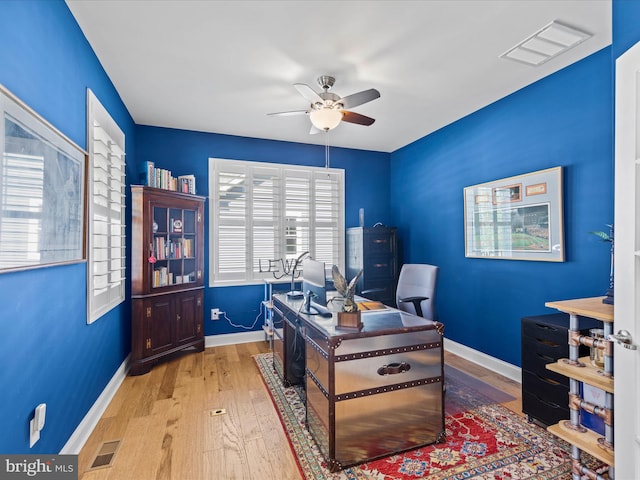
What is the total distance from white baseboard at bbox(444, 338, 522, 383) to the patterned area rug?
2.18 feet

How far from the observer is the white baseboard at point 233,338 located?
406 centimetres

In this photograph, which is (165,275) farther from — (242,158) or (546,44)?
(546,44)

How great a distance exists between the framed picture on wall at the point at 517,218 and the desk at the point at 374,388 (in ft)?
5.12

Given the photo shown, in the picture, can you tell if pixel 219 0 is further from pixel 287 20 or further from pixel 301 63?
pixel 301 63

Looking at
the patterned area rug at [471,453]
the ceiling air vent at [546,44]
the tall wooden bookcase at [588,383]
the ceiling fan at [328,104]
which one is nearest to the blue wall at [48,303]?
the patterned area rug at [471,453]

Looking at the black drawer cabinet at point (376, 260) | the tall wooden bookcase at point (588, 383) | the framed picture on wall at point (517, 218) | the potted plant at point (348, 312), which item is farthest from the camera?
the black drawer cabinet at point (376, 260)

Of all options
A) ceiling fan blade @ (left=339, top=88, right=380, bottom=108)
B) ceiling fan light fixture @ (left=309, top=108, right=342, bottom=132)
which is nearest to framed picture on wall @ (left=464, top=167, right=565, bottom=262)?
ceiling fan blade @ (left=339, top=88, right=380, bottom=108)

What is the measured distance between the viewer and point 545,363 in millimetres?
2207

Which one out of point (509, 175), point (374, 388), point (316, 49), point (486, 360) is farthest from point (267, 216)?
point (486, 360)

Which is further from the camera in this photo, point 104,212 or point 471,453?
point 104,212

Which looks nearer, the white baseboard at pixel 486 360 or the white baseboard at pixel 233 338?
the white baseboard at pixel 486 360

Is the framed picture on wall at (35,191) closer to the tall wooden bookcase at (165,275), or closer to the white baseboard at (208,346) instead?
the white baseboard at (208,346)

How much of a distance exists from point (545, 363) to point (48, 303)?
10.3 ft

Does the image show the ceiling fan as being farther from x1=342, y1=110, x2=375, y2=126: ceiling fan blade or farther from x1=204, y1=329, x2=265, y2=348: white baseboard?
x1=204, y1=329, x2=265, y2=348: white baseboard
